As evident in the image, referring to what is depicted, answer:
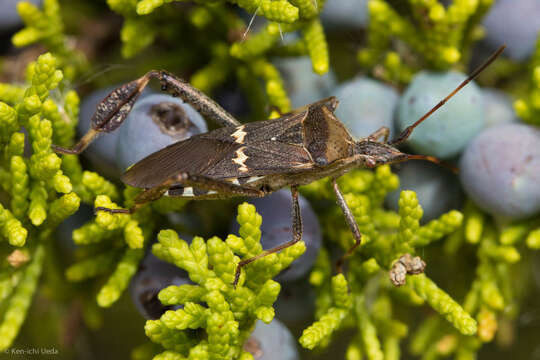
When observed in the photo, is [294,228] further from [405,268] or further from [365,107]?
[365,107]

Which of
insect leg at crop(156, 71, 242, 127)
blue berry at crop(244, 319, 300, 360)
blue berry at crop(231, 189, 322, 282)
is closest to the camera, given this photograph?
blue berry at crop(244, 319, 300, 360)

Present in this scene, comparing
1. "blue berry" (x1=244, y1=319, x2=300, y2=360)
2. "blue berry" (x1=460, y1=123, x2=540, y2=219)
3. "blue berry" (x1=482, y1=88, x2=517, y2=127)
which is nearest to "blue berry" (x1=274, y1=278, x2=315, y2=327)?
"blue berry" (x1=244, y1=319, x2=300, y2=360)

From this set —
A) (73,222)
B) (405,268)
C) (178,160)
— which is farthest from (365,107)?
(73,222)

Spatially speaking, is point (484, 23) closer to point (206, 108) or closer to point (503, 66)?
point (503, 66)

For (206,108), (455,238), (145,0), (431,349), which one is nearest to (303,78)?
→ (206,108)

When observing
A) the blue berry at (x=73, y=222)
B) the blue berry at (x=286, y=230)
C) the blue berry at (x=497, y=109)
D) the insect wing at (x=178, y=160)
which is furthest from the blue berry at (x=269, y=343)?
the blue berry at (x=497, y=109)

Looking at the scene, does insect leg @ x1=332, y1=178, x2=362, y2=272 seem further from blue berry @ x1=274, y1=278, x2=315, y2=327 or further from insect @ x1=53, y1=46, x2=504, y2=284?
blue berry @ x1=274, y1=278, x2=315, y2=327

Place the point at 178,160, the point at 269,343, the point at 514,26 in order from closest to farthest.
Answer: the point at 269,343 < the point at 178,160 < the point at 514,26
